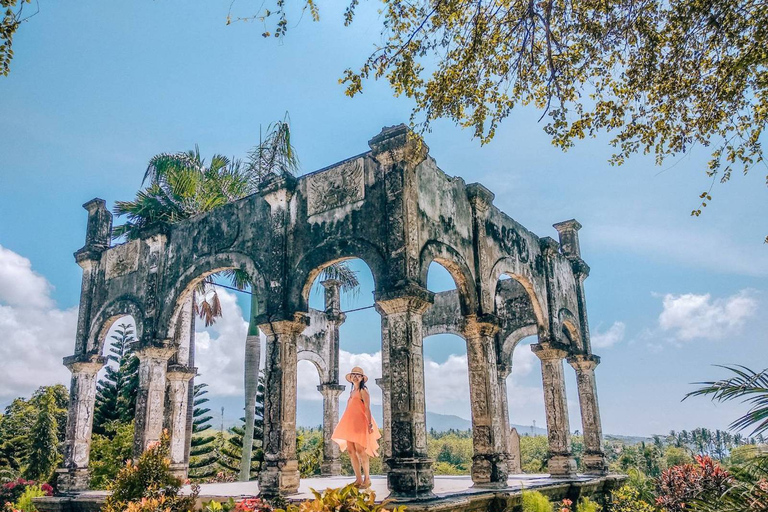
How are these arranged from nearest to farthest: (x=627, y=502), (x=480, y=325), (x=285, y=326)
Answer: (x=285, y=326) < (x=480, y=325) < (x=627, y=502)

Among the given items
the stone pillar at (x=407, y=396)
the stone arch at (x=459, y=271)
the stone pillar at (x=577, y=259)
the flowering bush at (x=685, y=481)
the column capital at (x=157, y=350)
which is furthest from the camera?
the stone pillar at (x=577, y=259)

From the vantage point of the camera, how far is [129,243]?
1267cm

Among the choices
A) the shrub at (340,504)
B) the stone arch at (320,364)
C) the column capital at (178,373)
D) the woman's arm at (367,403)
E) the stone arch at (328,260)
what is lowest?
the shrub at (340,504)

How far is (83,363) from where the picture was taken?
12.4 m

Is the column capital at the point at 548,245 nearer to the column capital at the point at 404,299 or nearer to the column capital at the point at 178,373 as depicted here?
the column capital at the point at 404,299

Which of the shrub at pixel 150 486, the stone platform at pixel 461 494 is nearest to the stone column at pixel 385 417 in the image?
the stone platform at pixel 461 494

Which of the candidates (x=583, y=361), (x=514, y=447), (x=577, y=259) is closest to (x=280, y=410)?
(x=583, y=361)

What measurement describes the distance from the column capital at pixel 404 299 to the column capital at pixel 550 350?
193 inches

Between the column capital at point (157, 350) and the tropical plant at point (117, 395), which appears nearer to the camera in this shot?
the column capital at point (157, 350)

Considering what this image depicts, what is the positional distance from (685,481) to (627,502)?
2.93 m

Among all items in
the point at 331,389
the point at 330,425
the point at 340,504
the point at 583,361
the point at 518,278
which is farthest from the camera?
the point at 331,389

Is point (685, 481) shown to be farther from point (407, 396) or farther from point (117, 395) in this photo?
point (117, 395)

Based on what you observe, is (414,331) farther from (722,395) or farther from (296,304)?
(722,395)

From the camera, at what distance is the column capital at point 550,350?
1227 cm
